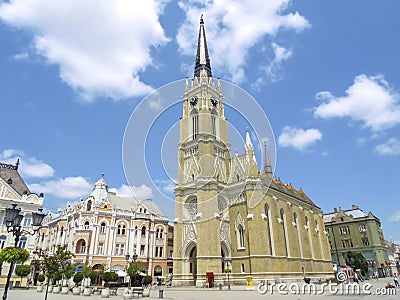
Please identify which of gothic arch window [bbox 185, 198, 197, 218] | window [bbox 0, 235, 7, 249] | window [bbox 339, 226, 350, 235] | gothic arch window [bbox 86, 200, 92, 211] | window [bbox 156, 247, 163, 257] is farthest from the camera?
window [bbox 339, 226, 350, 235]

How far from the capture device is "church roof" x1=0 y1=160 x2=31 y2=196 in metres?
43.3

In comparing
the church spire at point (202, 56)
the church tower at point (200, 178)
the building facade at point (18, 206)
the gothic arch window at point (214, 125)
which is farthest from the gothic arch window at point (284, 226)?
the building facade at point (18, 206)

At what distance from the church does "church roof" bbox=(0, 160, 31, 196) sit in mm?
24523

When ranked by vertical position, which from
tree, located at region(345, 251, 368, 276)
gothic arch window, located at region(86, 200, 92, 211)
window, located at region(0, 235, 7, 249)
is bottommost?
tree, located at region(345, 251, 368, 276)

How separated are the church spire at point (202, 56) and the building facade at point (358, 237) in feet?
167

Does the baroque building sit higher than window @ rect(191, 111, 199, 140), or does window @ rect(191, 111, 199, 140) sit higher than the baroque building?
window @ rect(191, 111, 199, 140)

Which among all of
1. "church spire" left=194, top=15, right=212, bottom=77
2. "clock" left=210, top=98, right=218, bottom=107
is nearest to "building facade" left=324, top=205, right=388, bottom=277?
"clock" left=210, top=98, right=218, bottom=107

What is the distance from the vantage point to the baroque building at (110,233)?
4419cm

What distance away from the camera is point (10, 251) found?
15875mm

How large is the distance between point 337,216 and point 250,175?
4550cm

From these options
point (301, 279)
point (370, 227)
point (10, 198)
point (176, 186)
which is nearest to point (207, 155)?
point (176, 186)

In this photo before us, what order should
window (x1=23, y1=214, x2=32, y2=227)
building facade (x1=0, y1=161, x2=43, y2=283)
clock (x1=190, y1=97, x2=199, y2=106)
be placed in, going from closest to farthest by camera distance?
building facade (x1=0, y1=161, x2=43, y2=283), window (x1=23, y1=214, x2=32, y2=227), clock (x1=190, y1=97, x2=199, y2=106)

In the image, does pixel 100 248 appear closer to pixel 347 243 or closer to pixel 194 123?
pixel 194 123

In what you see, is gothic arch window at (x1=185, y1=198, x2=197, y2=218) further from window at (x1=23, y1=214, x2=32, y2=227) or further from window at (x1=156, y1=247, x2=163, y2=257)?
window at (x1=23, y1=214, x2=32, y2=227)
